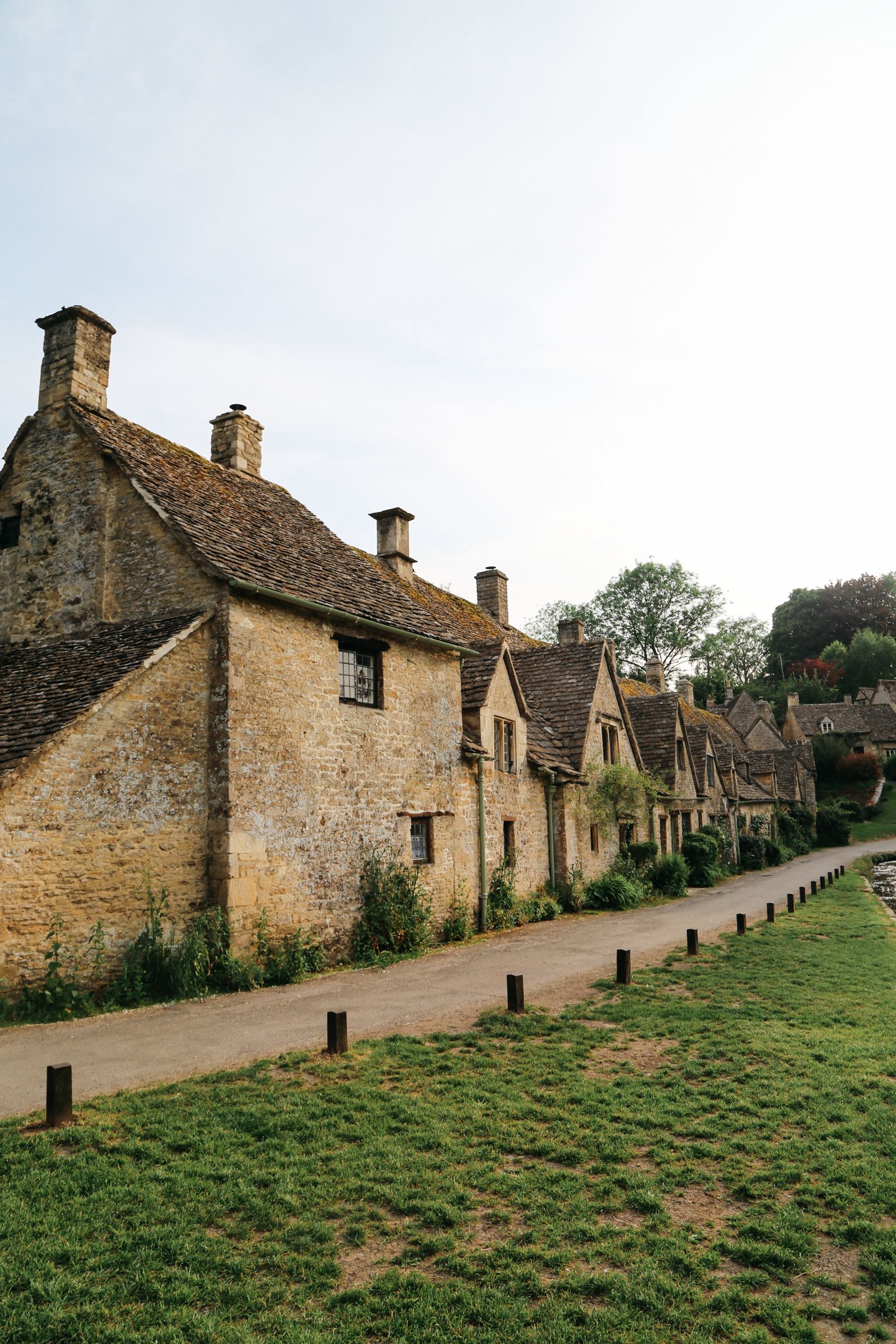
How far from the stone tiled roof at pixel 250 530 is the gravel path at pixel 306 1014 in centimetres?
616

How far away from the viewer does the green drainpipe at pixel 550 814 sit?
75.7 ft

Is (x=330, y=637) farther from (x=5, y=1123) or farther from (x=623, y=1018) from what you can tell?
(x=5, y=1123)

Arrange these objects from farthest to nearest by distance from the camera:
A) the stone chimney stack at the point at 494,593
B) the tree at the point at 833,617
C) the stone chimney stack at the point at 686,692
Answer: the tree at the point at 833,617 → the stone chimney stack at the point at 686,692 → the stone chimney stack at the point at 494,593

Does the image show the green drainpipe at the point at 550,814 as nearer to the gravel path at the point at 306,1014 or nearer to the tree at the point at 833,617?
the gravel path at the point at 306,1014

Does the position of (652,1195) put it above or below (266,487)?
below

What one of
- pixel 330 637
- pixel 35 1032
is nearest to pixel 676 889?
pixel 330 637

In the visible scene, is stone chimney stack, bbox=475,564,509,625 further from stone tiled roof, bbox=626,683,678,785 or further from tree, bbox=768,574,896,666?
tree, bbox=768,574,896,666

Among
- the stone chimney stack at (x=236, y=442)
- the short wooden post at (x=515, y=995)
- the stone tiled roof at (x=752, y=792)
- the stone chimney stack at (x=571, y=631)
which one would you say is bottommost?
the short wooden post at (x=515, y=995)

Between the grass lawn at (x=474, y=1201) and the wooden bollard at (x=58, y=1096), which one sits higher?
the wooden bollard at (x=58, y=1096)

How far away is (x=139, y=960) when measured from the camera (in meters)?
11.5

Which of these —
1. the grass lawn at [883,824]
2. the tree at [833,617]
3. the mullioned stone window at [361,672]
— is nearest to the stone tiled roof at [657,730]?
the mullioned stone window at [361,672]

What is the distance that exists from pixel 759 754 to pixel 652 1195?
2156 inches

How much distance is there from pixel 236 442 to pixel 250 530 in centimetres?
461

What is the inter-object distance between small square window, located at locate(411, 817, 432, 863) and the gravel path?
1.95 metres
